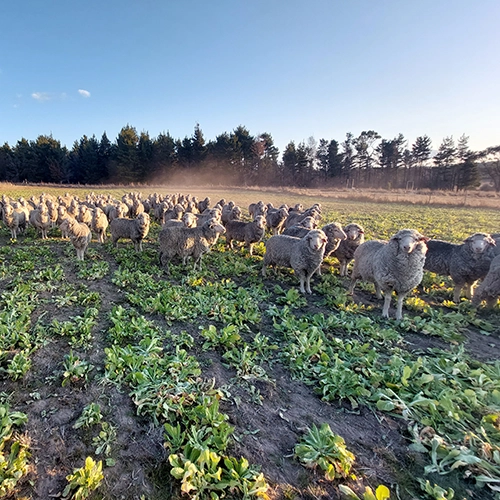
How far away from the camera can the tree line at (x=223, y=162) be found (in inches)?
2525

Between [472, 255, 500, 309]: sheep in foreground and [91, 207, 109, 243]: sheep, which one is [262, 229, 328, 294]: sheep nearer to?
[472, 255, 500, 309]: sheep in foreground

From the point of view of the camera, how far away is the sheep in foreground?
22.0 ft

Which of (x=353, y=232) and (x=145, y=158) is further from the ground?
(x=145, y=158)

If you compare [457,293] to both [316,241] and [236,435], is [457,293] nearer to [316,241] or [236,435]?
[316,241]

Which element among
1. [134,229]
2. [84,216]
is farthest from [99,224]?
[134,229]

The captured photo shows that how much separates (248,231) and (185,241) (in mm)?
3290

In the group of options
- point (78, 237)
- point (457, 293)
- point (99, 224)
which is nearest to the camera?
point (457, 293)

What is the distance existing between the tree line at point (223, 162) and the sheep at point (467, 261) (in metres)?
59.6

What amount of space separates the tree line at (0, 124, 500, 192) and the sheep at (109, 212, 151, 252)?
55807mm

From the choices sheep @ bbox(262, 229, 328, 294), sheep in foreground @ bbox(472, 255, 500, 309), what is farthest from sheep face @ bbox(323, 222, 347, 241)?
sheep in foreground @ bbox(472, 255, 500, 309)

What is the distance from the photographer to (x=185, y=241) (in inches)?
369

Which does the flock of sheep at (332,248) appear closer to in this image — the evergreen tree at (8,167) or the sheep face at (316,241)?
the sheep face at (316,241)

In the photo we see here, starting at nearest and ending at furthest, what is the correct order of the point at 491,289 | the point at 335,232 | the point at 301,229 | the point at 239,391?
the point at 239,391 < the point at 491,289 < the point at 335,232 < the point at 301,229

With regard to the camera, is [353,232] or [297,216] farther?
[297,216]
